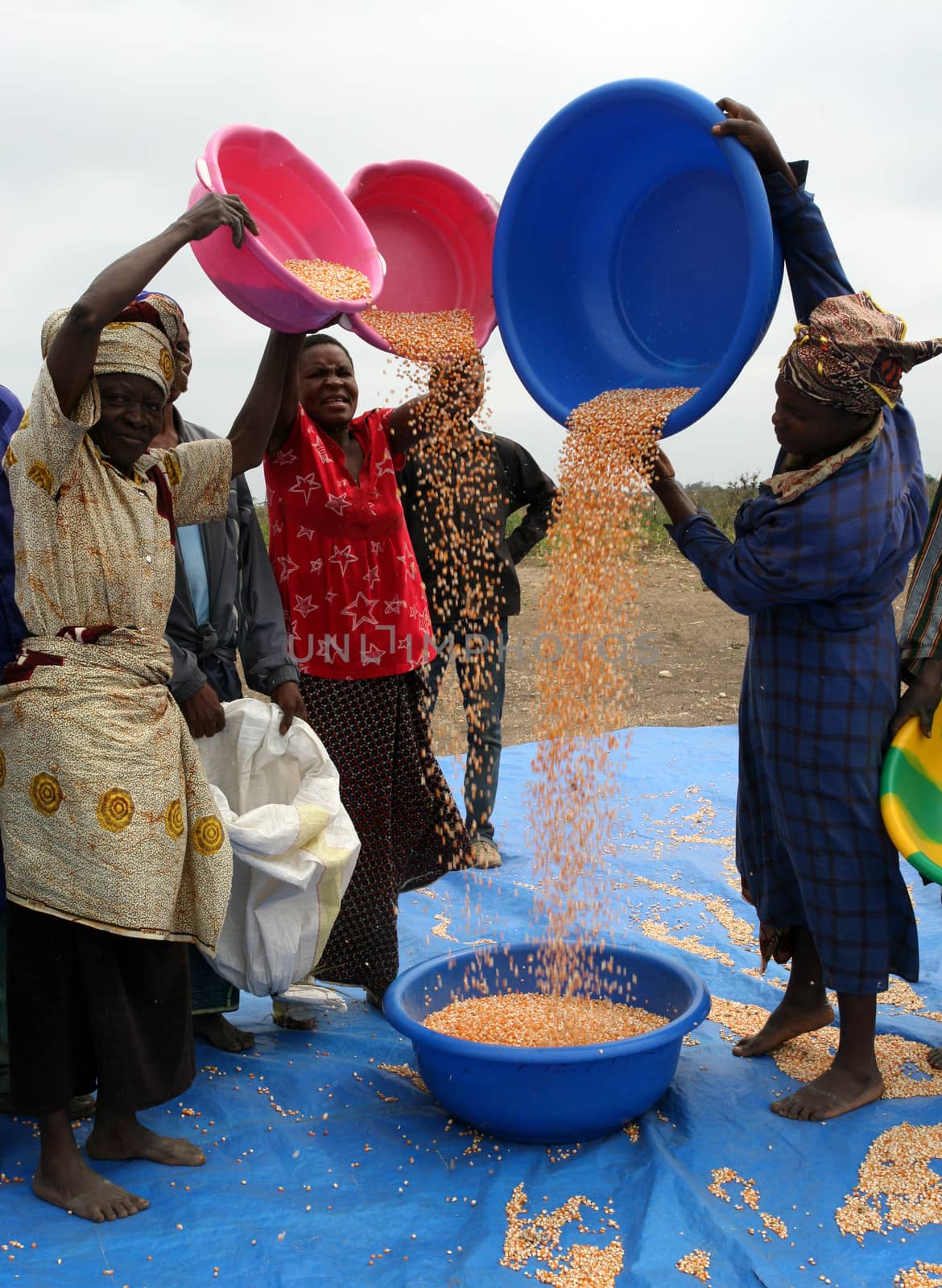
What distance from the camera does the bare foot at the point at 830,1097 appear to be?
2521mm

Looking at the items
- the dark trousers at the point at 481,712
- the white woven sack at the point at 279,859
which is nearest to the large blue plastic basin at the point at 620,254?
the white woven sack at the point at 279,859

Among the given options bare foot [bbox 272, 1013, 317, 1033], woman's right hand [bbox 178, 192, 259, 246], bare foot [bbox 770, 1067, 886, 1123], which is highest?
woman's right hand [bbox 178, 192, 259, 246]

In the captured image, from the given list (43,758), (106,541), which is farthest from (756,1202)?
(106,541)

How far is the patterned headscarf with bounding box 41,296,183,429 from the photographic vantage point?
2160 millimetres

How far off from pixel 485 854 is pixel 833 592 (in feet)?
7.21

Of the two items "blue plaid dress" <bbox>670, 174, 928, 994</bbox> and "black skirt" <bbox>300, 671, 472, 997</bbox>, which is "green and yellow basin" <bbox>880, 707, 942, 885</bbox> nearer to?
"blue plaid dress" <bbox>670, 174, 928, 994</bbox>

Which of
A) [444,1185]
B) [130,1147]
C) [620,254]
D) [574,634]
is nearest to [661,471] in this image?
[574,634]

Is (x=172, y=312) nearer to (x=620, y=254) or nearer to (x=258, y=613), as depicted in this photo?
(x=258, y=613)

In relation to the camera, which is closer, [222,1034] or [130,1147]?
[130,1147]

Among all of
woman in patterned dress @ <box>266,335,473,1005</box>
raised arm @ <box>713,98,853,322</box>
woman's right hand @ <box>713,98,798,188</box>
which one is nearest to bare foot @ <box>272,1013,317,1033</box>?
woman in patterned dress @ <box>266,335,473,1005</box>

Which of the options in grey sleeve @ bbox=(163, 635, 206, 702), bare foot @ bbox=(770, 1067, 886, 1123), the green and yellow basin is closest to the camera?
the green and yellow basin

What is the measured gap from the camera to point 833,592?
2.45 m

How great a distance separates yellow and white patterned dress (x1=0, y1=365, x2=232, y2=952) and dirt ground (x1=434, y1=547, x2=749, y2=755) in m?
2.74

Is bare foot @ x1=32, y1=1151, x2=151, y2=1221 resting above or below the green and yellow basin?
below
